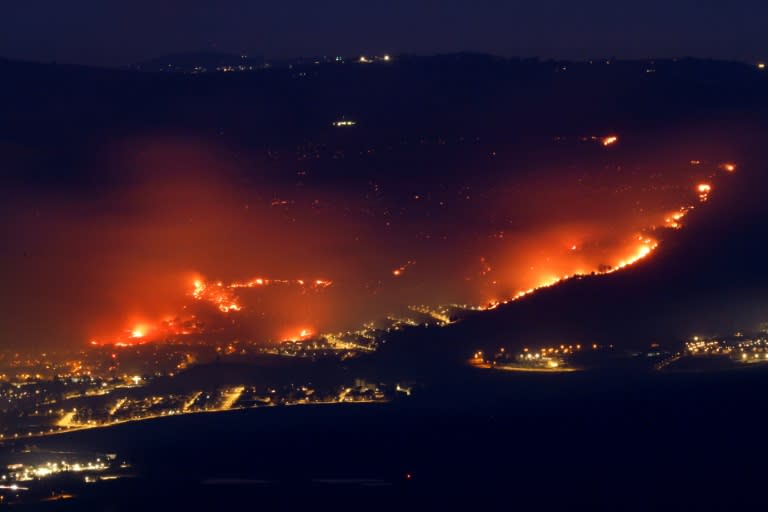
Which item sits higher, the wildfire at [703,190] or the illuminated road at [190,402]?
the wildfire at [703,190]

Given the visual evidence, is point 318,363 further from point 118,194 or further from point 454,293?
point 118,194

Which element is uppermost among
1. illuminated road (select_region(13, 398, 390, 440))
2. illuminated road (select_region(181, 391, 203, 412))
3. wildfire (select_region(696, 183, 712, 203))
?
wildfire (select_region(696, 183, 712, 203))

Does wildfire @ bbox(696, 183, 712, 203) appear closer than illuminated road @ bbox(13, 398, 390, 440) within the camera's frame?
No

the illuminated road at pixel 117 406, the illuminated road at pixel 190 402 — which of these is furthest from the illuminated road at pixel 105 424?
the illuminated road at pixel 117 406

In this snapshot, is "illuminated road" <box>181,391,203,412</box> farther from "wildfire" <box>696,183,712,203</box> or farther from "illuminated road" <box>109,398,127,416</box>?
"wildfire" <box>696,183,712,203</box>

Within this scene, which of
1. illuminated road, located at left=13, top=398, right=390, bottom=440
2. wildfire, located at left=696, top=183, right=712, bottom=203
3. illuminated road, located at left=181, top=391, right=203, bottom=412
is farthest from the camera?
wildfire, located at left=696, top=183, right=712, bottom=203

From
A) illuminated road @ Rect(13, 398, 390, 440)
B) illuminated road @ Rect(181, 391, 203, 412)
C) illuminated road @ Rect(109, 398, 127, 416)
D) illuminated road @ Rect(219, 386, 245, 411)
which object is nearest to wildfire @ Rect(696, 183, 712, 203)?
illuminated road @ Rect(13, 398, 390, 440)

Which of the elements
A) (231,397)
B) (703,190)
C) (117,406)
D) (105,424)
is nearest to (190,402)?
(231,397)

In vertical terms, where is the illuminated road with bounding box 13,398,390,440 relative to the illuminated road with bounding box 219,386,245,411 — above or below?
below

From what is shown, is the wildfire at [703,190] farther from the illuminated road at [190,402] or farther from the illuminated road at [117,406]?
the illuminated road at [117,406]

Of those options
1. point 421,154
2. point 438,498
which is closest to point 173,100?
point 421,154

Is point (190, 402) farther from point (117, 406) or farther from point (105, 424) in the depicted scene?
point (105, 424)
